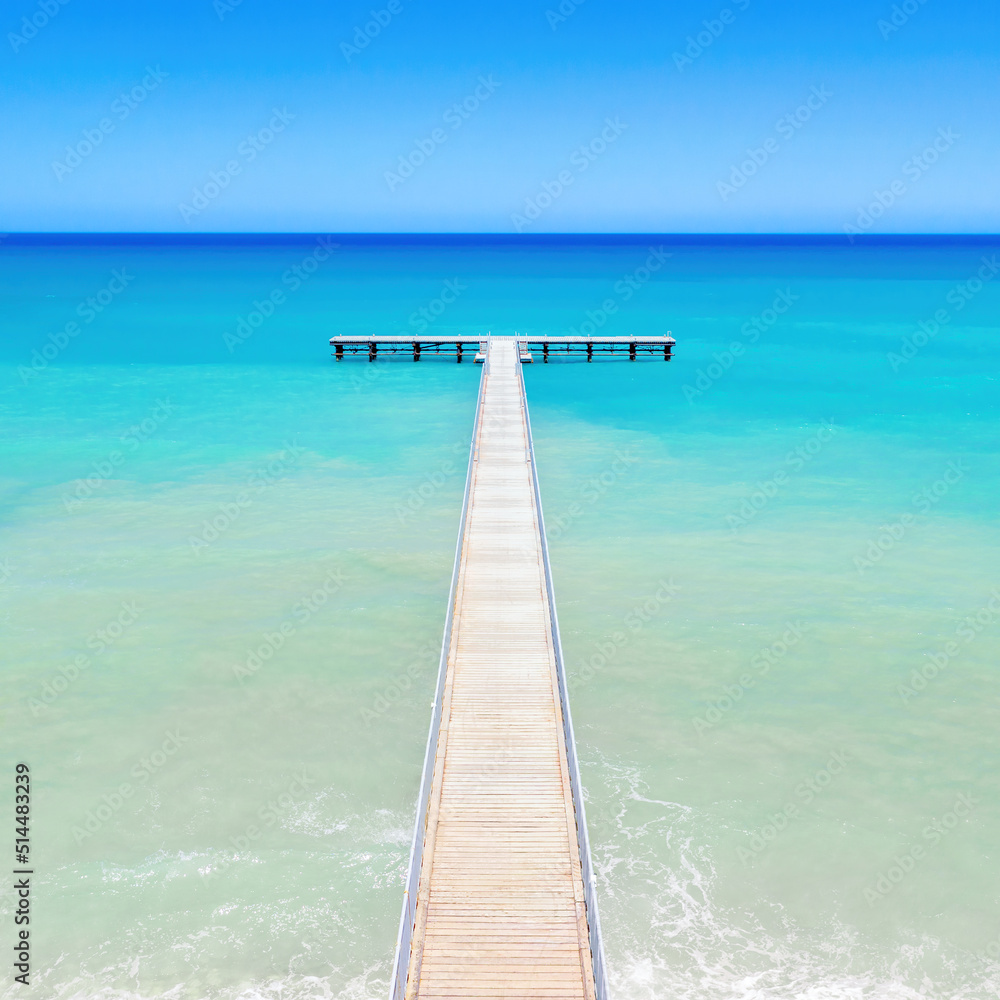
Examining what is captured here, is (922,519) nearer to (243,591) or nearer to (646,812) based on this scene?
(646,812)

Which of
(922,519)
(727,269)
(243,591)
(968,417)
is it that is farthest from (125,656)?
(727,269)

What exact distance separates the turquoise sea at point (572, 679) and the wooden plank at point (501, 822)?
170 centimetres

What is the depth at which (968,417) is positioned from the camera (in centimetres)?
3594

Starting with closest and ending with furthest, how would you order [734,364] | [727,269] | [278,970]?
[278,970]
[734,364]
[727,269]

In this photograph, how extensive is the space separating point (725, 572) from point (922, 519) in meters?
7.24
